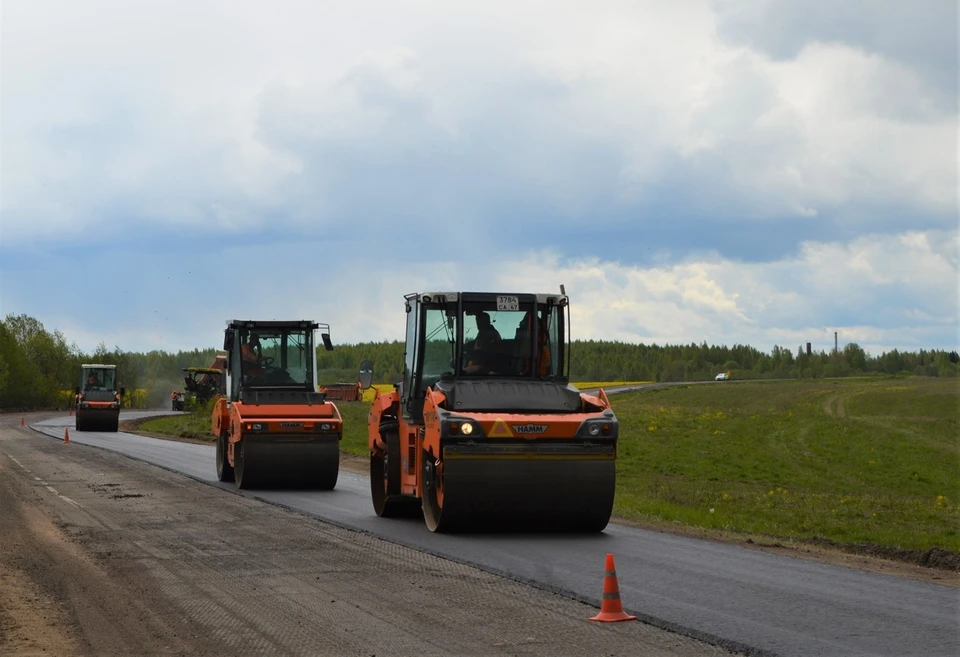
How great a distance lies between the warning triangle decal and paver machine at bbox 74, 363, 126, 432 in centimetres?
4088

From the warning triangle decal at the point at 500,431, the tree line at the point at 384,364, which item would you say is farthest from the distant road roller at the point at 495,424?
the tree line at the point at 384,364

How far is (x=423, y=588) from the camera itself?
10641mm

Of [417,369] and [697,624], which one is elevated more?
[417,369]

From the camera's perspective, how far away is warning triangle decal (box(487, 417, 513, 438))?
13.6 meters

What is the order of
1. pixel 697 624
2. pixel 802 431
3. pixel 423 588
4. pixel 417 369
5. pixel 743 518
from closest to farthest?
pixel 697 624 → pixel 423 588 → pixel 417 369 → pixel 743 518 → pixel 802 431

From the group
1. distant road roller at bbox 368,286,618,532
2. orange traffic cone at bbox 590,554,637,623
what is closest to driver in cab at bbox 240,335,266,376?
distant road roller at bbox 368,286,618,532

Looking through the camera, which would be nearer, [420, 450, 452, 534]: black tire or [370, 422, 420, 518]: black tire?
[420, 450, 452, 534]: black tire

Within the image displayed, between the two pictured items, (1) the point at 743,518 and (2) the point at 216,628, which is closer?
(2) the point at 216,628

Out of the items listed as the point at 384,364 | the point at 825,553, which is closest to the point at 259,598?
the point at 825,553

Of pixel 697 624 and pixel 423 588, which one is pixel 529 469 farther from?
pixel 697 624

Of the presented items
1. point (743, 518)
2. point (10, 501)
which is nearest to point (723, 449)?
point (743, 518)

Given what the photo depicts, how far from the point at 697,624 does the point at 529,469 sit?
4898 millimetres

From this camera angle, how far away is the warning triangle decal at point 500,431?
13.6 metres

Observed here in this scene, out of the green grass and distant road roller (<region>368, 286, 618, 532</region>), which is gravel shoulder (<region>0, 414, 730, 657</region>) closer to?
distant road roller (<region>368, 286, 618, 532</region>)
